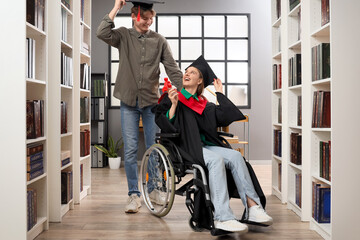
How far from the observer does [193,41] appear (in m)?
5.91

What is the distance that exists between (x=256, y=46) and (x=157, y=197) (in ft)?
12.2

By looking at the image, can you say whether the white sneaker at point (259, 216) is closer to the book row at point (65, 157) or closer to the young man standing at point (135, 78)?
the young man standing at point (135, 78)

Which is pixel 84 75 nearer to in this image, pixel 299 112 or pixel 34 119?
pixel 34 119

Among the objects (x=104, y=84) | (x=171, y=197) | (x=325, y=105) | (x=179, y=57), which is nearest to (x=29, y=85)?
(x=171, y=197)

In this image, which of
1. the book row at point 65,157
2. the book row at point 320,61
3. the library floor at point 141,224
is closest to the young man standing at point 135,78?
the library floor at point 141,224

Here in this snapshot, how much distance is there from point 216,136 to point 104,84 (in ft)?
10.8

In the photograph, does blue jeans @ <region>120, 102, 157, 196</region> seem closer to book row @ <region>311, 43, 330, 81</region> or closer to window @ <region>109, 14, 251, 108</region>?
book row @ <region>311, 43, 330, 81</region>

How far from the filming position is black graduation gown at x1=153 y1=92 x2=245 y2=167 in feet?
A: 8.08

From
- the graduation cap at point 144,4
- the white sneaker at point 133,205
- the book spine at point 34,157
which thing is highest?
the graduation cap at point 144,4

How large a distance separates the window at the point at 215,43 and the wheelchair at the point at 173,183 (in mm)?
3217

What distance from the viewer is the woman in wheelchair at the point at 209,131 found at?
2172 mm

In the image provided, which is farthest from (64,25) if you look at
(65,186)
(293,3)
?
(293,3)

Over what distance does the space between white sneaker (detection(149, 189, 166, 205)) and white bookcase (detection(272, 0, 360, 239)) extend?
991 mm
